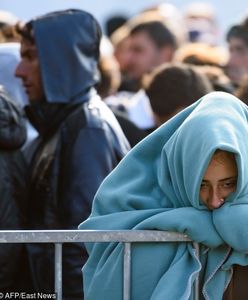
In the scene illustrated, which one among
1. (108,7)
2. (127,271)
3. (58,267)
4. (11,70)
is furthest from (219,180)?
(108,7)

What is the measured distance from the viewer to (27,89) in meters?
5.52

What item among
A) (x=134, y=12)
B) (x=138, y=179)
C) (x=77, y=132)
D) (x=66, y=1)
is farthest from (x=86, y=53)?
(x=134, y=12)

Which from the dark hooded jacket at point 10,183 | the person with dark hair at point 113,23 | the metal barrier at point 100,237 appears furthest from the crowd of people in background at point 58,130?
the person with dark hair at point 113,23

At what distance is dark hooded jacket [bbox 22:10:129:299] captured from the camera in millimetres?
4941

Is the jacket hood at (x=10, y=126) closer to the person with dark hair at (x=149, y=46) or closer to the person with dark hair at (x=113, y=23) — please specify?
the person with dark hair at (x=149, y=46)

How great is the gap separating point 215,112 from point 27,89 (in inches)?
79.9

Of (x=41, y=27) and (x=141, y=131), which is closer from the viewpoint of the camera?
(x=41, y=27)

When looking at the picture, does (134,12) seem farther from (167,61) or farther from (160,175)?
Result: (160,175)

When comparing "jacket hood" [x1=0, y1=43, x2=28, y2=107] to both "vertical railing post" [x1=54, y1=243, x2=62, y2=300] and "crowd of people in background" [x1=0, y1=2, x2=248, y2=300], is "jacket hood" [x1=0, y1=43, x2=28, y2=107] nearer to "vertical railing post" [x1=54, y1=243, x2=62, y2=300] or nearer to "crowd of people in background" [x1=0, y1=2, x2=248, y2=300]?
"crowd of people in background" [x1=0, y1=2, x2=248, y2=300]

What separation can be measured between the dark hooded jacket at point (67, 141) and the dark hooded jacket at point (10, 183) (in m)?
0.12

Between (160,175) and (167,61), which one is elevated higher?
(160,175)

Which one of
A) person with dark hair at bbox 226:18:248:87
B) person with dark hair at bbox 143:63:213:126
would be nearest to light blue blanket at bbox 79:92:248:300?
person with dark hair at bbox 143:63:213:126

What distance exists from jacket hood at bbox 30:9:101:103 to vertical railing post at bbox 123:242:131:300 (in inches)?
71.1

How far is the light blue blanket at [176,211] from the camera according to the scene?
11.7 ft
